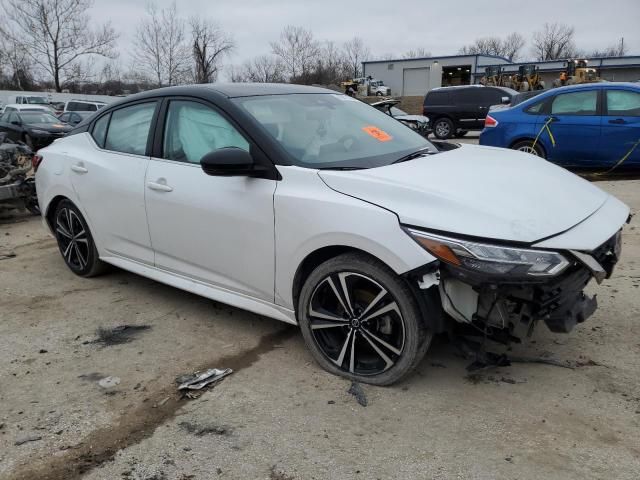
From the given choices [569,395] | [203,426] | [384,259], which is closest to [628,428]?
[569,395]

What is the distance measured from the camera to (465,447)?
2422 mm

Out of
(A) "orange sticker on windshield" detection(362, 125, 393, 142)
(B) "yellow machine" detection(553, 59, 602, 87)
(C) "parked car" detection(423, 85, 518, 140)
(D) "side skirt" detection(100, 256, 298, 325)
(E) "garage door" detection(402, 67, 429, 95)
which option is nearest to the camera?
(D) "side skirt" detection(100, 256, 298, 325)

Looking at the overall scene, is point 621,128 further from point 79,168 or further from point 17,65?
point 17,65

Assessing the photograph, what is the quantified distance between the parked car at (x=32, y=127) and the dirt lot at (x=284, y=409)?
1486 centimetres

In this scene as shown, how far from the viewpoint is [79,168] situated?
441 centimetres

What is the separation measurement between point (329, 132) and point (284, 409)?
1.75 metres

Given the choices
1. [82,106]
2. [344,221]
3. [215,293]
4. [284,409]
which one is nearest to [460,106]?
[82,106]

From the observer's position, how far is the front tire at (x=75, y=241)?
4.59 meters

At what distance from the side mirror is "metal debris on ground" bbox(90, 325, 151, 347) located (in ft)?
4.55

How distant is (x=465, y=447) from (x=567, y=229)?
3.75ft

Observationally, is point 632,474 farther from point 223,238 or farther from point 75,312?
point 75,312

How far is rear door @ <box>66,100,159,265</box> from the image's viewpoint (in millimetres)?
3924

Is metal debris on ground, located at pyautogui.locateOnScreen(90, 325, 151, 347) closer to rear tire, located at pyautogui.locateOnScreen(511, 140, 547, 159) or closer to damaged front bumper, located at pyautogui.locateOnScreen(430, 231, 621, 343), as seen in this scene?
damaged front bumper, located at pyautogui.locateOnScreen(430, 231, 621, 343)

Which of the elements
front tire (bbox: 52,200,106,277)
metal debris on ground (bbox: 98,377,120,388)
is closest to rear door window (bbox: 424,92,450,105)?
front tire (bbox: 52,200,106,277)
